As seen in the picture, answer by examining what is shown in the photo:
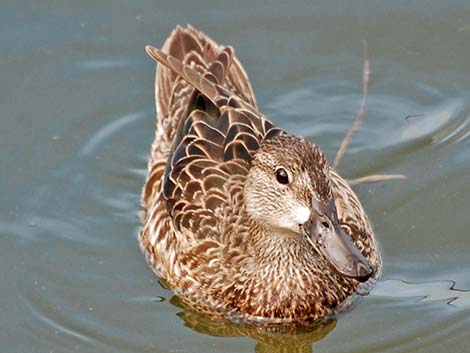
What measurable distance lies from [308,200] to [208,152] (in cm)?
141

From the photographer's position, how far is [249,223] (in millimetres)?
8664

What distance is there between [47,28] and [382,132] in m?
3.20

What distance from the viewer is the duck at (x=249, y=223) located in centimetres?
793

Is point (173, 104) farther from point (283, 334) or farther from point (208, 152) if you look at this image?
point (283, 334)

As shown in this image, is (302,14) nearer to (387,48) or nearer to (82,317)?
(387,48)

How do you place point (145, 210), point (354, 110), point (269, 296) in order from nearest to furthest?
point (269, 296), point (145, 210), point (354, 110)

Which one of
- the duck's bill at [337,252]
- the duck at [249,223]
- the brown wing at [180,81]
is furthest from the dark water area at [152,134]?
the duck's bill at [337,252]

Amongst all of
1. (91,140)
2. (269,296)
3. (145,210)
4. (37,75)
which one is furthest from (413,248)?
(37,75)

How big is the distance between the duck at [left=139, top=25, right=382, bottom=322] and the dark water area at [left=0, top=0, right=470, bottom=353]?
167 millimetres

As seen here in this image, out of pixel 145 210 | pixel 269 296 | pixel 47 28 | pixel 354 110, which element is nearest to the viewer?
pixel 269 296

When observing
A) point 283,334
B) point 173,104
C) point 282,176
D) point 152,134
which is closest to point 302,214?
point 282,176

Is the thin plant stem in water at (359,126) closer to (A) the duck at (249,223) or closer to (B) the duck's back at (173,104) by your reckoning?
(A) the duck at (249,223)

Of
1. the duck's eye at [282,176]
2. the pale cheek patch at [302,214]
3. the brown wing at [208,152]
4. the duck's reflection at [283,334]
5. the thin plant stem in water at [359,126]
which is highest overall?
the duck's eye at [282,176]

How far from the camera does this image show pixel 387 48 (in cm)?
1127
